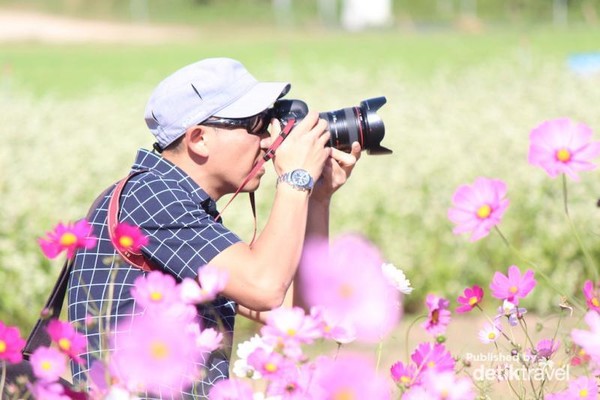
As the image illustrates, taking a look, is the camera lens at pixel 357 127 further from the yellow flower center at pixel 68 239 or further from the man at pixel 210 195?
the yellow flower center at pixel 68 239

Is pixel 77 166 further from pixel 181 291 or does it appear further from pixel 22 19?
pixel 22 19

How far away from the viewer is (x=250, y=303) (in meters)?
1.83

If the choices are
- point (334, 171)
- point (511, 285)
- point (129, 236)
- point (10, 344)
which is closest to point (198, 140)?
point (334, 171)

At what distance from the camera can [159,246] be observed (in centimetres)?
195

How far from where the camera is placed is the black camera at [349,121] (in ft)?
7.13

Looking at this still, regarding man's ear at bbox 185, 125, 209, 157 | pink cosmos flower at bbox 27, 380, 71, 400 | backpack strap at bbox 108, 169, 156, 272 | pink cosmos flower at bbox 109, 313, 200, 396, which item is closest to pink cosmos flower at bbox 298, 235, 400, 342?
pink cosmos flower at bbox 109, 313, 200, 396

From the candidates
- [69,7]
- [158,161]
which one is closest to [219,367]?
[158,161]

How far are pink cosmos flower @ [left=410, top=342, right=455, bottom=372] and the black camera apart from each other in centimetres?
68

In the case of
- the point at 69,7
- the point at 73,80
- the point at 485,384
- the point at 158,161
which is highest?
the point at 158,161

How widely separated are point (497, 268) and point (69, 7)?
46.4 m

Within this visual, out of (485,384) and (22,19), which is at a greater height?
(485,384)

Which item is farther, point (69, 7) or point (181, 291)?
point (69, 7)

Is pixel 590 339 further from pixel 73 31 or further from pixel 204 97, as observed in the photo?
pixel 73 31

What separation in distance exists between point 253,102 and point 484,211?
2.07 ft
